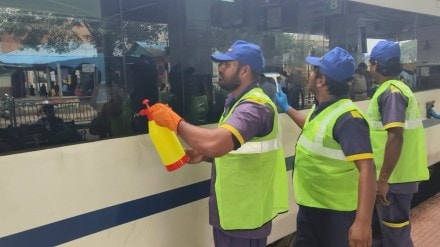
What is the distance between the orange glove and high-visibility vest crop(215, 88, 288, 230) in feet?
1.24

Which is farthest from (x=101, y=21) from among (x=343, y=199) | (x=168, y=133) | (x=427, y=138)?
(x=427, y=138)

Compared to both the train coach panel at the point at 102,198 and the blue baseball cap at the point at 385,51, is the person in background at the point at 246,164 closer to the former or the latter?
the train coach panel at the point at 102,198

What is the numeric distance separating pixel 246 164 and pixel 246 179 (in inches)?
3.1

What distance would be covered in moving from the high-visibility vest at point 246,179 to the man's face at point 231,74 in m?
0.12

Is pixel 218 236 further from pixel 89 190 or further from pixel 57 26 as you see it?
pixel 57 26

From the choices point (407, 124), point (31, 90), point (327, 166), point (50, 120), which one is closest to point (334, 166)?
point (327, 166)

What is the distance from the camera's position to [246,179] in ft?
7.50

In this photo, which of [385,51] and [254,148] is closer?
[254,148]

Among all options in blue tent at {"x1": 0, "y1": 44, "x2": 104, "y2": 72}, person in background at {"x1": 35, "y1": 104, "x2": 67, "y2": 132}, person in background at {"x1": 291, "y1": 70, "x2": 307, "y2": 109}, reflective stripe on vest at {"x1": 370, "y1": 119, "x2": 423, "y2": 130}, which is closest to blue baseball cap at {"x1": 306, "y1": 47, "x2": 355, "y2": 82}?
person in background at {"x1": 291, "y1": 70, "x2": 307, "y2": 109}

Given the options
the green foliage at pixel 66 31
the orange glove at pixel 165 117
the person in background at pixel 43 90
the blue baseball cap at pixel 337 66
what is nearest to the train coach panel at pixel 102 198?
the person in background at pixel 43 90

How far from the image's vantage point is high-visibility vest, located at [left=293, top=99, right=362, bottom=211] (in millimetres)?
2449

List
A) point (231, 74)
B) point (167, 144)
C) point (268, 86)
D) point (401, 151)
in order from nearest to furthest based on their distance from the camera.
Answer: point (167, 144) → point (231, 74) → point (268, 86) → point (401, 151)

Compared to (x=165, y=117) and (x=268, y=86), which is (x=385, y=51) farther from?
(x=165, y=117)

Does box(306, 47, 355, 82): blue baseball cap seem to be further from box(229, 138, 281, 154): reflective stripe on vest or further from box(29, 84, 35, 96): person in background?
box(29, 84, 35, 96): person in background
